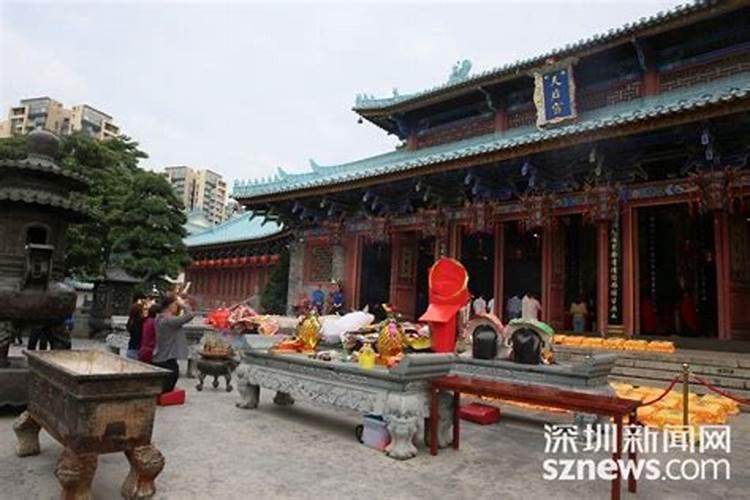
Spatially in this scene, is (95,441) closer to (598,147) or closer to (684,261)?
(598,147)

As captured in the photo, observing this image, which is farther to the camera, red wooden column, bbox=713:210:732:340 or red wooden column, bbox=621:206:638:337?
red wooden column, bbox=621:206:638:337

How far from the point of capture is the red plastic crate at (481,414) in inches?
239

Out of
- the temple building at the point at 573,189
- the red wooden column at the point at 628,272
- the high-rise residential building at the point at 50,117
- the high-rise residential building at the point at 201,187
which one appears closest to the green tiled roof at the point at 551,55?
the temple building at the point at 573,189

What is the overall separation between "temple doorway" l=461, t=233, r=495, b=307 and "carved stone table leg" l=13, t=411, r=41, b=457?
11.8m

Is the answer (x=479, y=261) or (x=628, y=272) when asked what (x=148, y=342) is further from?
(x=479, y=261)

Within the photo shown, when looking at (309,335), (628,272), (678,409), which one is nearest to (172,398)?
(309,335)

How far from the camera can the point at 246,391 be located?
6512 millimetres

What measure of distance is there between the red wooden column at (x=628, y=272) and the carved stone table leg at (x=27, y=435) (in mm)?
9391

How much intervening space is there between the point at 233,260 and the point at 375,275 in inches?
416

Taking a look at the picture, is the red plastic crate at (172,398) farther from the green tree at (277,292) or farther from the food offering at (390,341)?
the green tree at (277,292)

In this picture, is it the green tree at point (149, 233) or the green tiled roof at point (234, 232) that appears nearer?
the green tree at point (149, 233)

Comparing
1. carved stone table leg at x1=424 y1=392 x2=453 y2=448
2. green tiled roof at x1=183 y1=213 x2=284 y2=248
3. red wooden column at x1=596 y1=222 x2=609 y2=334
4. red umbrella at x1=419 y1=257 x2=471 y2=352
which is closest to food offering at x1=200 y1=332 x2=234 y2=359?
red umbrella at x1=419 y1=257 x2=471 y2=352

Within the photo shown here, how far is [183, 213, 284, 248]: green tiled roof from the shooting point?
23.9 meters

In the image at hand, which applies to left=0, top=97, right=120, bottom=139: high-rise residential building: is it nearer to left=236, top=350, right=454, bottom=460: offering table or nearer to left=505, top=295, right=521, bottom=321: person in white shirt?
left=505, top=295, right=521, bottom=321: person in white shirt
